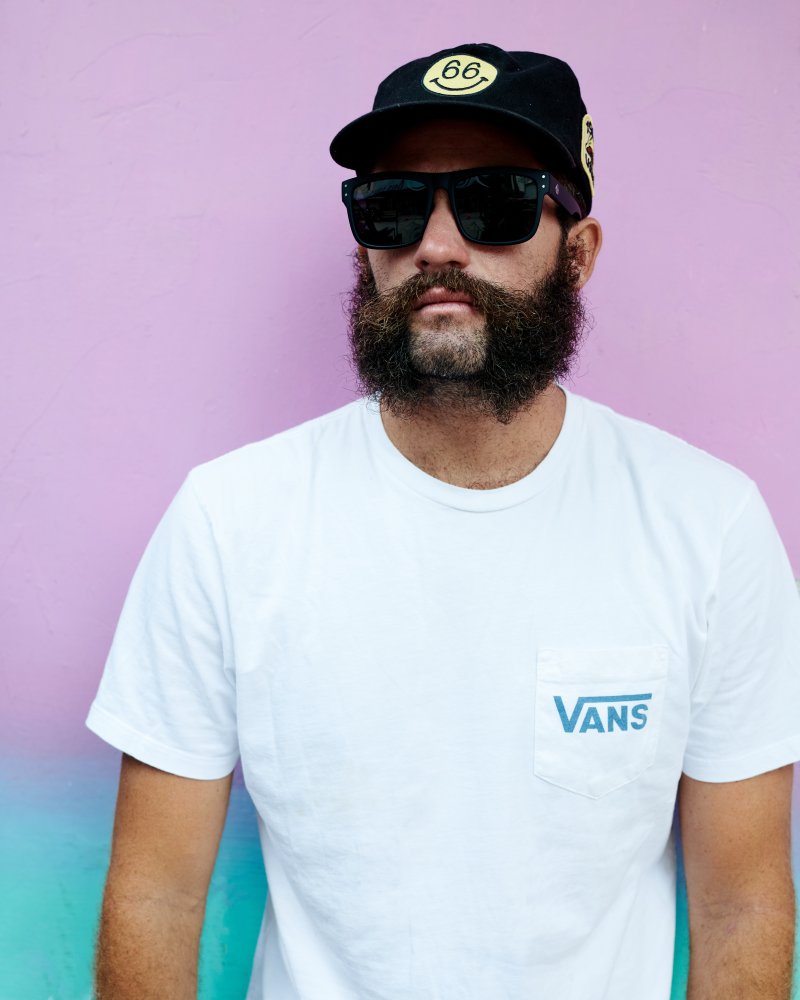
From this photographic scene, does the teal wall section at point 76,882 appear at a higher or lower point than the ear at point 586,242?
lower

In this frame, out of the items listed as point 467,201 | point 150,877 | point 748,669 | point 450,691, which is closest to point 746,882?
point 748,669

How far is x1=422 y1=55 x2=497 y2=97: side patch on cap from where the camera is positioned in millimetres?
1537

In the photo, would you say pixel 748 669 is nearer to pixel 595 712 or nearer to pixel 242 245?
pixel 595 712

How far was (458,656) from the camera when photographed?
153 cm

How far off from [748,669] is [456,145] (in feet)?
3.41

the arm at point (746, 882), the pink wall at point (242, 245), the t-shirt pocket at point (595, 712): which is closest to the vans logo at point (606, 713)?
the t-shirt pocket at point (595, 712)

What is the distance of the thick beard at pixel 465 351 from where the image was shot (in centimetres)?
157

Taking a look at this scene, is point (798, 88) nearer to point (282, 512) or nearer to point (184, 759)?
point (282, 512)

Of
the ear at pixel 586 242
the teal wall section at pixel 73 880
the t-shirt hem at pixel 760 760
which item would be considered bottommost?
the teal wall section at pixel 73 880

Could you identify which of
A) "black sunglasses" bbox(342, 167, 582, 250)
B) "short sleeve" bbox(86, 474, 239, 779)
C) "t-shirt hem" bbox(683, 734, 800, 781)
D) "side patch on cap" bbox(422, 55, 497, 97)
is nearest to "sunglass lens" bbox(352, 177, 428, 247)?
"black sunglasses" bbox(342, 167, 582, 250)

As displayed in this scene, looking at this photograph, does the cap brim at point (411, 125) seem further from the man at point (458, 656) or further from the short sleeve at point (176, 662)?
the short sleeve at point (176, 662)

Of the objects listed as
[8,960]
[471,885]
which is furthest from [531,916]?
[8,960]

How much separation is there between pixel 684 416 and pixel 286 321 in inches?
34.8

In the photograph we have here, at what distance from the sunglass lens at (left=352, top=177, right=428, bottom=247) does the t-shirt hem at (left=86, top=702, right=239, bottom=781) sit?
93 centimetres
